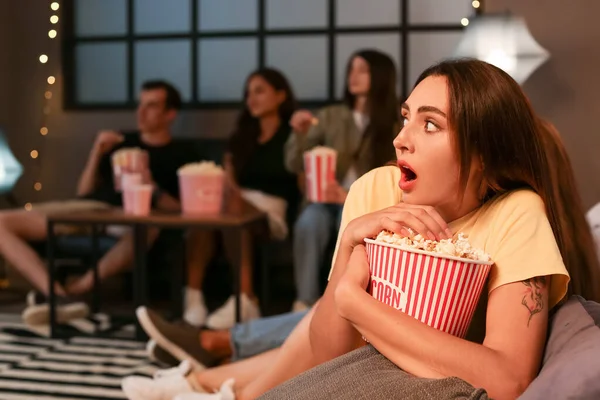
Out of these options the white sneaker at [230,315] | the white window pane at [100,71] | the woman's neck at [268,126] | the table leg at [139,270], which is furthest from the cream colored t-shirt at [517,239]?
the white window pane at [100,71]

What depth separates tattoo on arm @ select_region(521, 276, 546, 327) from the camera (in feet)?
4.01

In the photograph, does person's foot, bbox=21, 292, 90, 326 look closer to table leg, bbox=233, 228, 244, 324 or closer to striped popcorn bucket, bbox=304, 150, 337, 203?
table leg, bbox=233, 228, 244, 324

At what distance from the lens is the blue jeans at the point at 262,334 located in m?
2.41

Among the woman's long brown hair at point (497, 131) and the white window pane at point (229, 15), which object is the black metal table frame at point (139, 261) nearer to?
the white window pane at point (229, 15)

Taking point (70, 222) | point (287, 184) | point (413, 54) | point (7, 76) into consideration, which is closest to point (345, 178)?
point (287, 184)

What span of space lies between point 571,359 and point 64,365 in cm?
227

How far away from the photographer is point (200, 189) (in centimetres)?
356

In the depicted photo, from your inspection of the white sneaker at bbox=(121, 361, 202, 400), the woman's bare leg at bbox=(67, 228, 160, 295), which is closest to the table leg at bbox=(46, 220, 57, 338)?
the woman's bare leg at bbox=(67, 228, 160, 295)

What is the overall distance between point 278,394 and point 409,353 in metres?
0.23

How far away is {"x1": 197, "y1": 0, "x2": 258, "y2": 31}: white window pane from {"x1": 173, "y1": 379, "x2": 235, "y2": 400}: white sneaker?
308 centimetres

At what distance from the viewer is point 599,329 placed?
1.20 metres

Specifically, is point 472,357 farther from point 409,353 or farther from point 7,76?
point 7,76

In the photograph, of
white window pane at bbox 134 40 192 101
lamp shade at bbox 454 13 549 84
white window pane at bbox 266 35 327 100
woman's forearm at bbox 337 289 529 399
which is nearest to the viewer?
woman's forearm at bbox 337 289 529 399

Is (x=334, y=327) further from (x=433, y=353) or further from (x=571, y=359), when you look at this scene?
(x=571, y=359)
